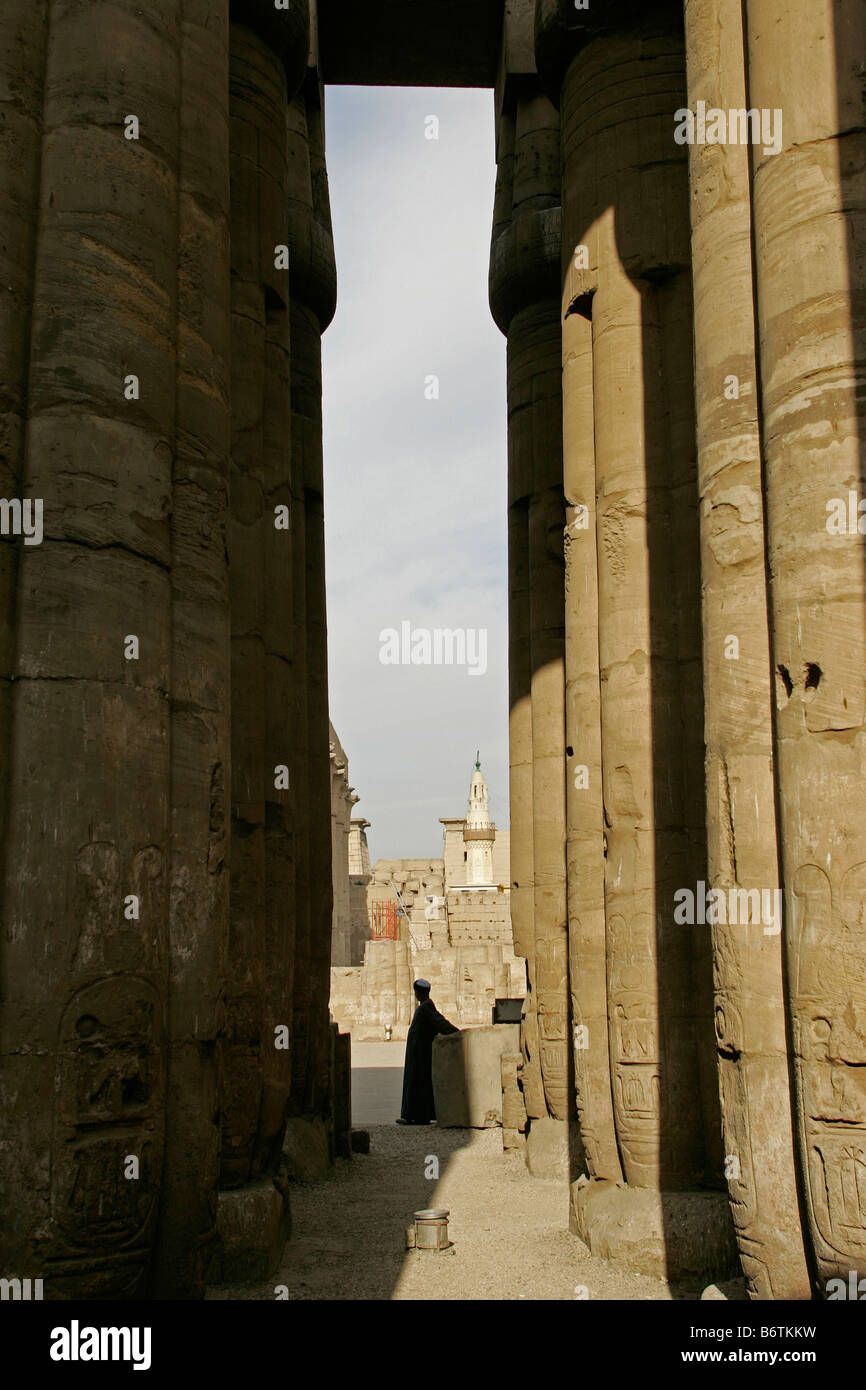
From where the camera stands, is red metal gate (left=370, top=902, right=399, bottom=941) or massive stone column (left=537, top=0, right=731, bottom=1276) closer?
massive stone column (left=537, top=0, right=731, bottom=1276)

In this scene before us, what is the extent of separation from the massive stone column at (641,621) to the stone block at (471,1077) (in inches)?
Result: 272

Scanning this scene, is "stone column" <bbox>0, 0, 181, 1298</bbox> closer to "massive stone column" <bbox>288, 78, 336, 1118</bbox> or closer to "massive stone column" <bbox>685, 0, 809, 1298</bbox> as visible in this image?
"massive stone column" <bbox>685, 0, 809, 1298</bbox>

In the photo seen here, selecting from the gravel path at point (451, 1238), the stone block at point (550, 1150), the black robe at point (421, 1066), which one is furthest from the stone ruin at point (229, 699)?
the black robe at point (421, 1066)

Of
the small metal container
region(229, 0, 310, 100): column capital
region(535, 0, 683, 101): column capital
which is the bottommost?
the small metal container

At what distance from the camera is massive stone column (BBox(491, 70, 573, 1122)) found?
47.5ft

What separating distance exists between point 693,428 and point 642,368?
0.68 m

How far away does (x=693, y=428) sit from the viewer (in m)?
9.59

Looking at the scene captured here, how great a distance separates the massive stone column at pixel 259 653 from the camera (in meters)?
9.45

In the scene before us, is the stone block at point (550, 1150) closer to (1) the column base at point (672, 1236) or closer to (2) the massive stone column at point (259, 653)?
(2) the massive stone column at point (259, 653)

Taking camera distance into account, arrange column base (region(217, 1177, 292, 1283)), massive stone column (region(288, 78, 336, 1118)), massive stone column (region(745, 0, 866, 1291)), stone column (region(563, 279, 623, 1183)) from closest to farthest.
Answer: massive stone column (region(745, 0, 866, 1291)), column base (region(217, 1177, 292, 1283)), stone column (region(563, 279, 623, 1183)), massive stone column (region(288, 78, 336, 1118))

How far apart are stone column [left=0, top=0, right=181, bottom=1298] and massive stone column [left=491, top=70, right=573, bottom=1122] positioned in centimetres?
880

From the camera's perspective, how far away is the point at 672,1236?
8.46m

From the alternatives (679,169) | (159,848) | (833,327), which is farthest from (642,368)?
(159,848)

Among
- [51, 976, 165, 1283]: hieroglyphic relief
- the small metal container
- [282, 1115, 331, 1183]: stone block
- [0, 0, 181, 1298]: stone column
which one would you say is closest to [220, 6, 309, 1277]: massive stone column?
the small metal container
